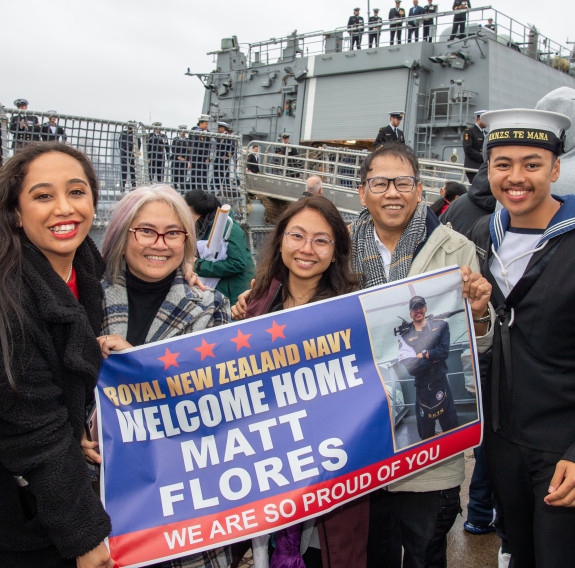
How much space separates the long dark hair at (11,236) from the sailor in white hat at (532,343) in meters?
1.86

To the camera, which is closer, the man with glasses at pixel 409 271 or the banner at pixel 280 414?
the banner at pixel 280 414

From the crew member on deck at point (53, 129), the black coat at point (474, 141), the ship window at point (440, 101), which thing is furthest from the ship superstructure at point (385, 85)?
the crew member on deck at point (53, 129)

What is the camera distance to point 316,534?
2453 mm

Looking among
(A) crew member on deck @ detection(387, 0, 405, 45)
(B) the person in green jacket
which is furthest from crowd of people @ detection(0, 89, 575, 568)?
(A) crew member on deck @ detection(387, 0, 405, 45)

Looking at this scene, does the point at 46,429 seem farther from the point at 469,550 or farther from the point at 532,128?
the point at 469,550

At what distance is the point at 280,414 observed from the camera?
2264 millimetres

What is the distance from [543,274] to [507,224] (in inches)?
15.4

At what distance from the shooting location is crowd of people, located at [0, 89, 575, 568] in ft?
5.60

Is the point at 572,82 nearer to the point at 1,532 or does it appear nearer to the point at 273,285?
the point at 273,285

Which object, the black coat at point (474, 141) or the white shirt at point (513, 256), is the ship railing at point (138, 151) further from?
the white shirt at point (513, 256)

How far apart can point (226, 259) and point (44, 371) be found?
3257 mm

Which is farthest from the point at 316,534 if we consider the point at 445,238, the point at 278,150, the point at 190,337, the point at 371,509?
the point at 278,150

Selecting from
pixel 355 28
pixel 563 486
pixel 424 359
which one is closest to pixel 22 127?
pixel 424 359

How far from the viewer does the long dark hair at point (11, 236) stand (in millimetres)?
1609
